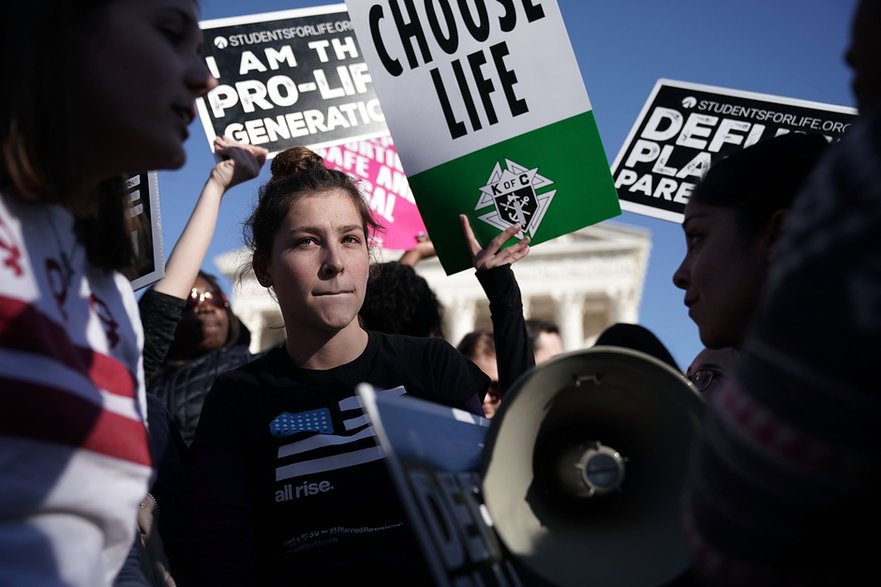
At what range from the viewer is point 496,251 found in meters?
2.64

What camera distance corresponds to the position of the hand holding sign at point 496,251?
2.61m

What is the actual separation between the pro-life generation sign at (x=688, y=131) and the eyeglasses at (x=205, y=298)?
5.67ft

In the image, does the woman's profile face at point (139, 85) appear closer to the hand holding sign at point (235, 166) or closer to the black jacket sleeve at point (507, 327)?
the black jacket sleeve at point (507, 327)

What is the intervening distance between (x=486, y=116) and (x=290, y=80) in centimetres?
119

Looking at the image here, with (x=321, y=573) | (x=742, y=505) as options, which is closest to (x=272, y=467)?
(x=321, y=573)

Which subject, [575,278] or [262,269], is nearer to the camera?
[262,269]

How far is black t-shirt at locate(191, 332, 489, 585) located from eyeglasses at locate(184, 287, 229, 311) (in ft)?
5.61

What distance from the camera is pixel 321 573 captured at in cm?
194

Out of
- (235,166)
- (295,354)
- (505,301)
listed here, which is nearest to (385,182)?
(235,166)

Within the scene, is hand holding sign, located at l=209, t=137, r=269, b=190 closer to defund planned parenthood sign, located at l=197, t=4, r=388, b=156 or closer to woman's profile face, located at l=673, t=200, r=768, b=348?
defund planned parenthood sign, located at l=197, t=4, r=388, b=156

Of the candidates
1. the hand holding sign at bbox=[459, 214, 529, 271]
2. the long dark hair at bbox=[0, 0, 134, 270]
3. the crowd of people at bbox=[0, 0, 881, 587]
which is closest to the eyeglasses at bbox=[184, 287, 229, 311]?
the crowd of people at bbox=[0, 0, 881, 587]

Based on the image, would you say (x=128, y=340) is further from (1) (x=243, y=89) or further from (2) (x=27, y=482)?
(1) (x=243, y=89)

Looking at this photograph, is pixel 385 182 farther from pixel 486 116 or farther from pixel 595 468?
pixel 595 468

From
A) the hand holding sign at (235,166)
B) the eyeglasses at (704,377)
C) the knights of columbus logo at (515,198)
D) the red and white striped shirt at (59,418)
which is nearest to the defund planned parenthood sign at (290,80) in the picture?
the hand holding sign at (235,166)
